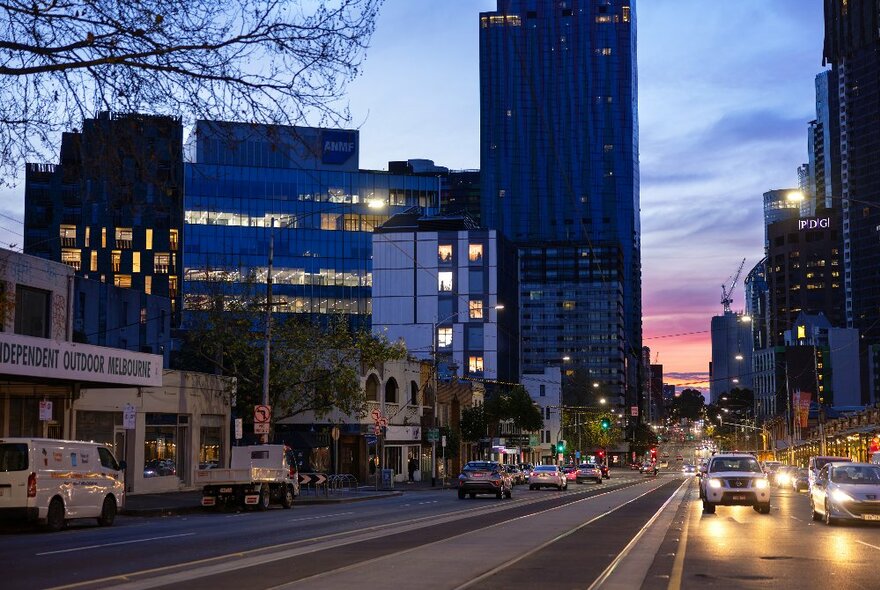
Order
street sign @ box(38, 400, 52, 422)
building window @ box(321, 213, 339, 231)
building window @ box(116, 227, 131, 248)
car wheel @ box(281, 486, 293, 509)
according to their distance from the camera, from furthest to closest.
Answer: building window @ box(116, 227, 131, 248), building window @ box(321, 213, 339, 231), car wheel @ box(281, 486, 293, 509), street sign @ box(38, 400, 52, 422)

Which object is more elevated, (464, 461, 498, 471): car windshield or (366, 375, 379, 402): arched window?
(366, 375, 379, 402): arched window

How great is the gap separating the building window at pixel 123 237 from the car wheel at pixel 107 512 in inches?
4628

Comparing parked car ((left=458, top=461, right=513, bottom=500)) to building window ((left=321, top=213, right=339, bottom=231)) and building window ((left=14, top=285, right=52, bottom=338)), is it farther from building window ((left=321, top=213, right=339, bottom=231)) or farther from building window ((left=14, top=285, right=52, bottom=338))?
building window ((left=321, top=213, right=339, bottom=231))

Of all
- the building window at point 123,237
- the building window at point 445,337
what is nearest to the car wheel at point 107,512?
the building window at point 445,337

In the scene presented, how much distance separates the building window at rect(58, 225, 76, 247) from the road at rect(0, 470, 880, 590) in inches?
4575

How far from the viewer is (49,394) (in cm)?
3822

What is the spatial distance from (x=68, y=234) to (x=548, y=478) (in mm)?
95803

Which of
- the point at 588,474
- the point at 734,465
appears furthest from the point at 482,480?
the point at 588,474

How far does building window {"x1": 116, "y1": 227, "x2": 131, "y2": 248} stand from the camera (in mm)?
141000

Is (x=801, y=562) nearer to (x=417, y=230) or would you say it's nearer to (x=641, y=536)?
(x=641, y=536)

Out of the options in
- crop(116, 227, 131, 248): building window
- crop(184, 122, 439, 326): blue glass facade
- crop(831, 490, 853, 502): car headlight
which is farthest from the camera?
crop(116, 227, 131, 248): building window

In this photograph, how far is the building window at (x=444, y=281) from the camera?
13012cm

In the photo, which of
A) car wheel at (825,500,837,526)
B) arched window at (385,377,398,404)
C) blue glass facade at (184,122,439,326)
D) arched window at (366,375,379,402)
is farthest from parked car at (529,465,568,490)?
blue glass facade at (184,122,439,326)

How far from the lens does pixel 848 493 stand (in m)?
27.1
